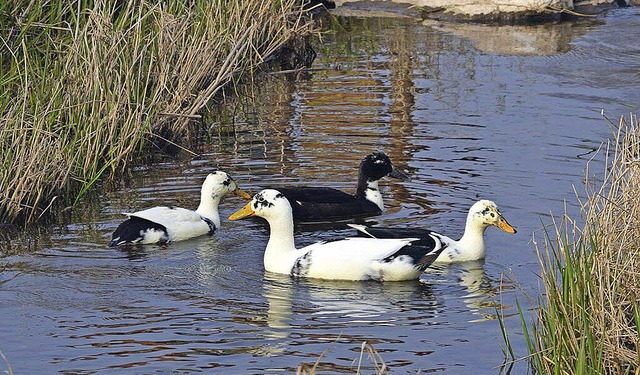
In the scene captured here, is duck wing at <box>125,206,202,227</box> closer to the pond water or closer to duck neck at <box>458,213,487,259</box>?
the pond water

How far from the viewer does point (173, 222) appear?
9188 millimetres

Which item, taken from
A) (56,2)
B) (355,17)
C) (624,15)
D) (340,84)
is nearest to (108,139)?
(56,2)

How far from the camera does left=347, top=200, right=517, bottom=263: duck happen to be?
28.4 feet

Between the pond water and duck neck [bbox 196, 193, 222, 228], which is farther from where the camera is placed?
duck neck [bbox 196, 193, 222, 228]

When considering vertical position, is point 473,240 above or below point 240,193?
below

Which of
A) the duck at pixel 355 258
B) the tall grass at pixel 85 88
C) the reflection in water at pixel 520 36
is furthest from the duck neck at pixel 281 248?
the reflection in water at pixel 520 36

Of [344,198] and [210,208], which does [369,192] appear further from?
[210,208]

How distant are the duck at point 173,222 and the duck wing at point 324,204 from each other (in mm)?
620

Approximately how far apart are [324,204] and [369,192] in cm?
47

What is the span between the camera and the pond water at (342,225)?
267 inches

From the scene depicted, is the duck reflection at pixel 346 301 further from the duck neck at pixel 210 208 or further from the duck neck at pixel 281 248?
the duck neck at pixel 210 208

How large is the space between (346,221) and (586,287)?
4.62m

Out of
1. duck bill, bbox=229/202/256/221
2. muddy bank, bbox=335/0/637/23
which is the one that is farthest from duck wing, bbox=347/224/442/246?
muddy bank, bbox=335/0/637/23

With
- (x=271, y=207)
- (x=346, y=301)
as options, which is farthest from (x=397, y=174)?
(x=346, y=301)
